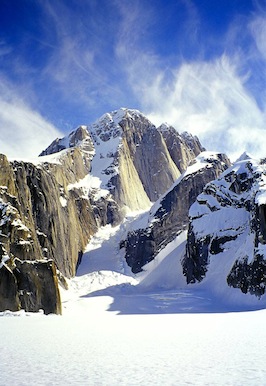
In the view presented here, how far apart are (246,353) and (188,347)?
7.82 feet

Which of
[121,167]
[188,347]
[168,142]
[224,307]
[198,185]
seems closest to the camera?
[188,347]

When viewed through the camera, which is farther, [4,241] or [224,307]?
[224,307]

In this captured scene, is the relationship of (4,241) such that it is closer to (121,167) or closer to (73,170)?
(73,170)

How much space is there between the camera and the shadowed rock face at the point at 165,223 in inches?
4619

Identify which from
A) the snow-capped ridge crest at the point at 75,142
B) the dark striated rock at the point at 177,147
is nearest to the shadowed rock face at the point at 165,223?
the dark striated rock at the point at 177,147

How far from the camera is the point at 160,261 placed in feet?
Result: 361

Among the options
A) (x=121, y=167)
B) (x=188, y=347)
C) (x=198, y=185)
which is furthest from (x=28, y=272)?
A: (x=121, y=167)

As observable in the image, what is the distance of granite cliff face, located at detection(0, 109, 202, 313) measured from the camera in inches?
1929

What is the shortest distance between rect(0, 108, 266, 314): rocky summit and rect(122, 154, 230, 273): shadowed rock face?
1.09 ft

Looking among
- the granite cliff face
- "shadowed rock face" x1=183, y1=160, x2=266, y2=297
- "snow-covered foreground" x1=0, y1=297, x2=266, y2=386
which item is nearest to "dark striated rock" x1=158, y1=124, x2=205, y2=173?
the granite cliff face

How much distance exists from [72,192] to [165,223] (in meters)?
33.6

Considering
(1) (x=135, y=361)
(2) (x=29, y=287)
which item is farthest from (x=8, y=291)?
(1) (x=135, y=361)

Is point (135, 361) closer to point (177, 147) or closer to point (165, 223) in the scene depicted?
point (165, 223)

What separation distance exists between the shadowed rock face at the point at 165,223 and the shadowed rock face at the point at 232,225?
79.6 ft
